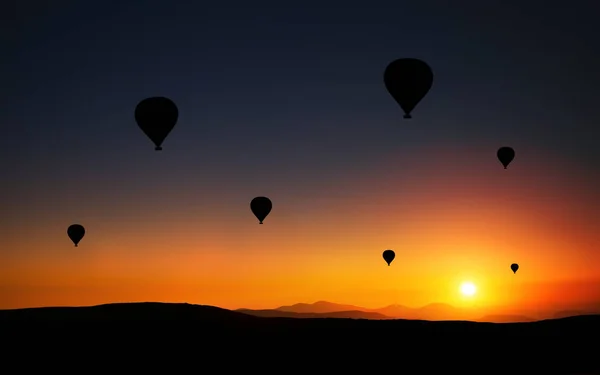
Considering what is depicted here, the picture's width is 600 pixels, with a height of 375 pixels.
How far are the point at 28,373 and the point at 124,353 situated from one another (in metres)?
6.24

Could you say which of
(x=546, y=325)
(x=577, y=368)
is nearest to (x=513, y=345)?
(x=577, y=368)

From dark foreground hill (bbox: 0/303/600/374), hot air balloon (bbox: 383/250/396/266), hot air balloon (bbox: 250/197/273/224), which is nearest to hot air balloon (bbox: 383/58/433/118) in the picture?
dark foreground hill (bbox: 0/303/600/374)

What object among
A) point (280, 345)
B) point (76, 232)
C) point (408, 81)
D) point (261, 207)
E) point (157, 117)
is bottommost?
point (280, 345)

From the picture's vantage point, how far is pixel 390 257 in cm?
8256

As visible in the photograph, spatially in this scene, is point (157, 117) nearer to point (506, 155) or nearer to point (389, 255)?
point (506, 155)

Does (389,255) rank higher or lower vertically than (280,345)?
higher

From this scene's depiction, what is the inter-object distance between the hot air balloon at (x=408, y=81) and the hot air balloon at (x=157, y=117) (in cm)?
1549

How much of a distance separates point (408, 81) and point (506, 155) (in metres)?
21.2

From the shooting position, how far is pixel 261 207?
65500mm

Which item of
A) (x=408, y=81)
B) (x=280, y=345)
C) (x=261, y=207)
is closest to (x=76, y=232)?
(x=261, y=207)

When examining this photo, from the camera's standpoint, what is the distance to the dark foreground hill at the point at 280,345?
134 ft

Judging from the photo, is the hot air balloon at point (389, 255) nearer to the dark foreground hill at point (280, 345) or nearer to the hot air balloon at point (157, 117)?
the dark foreground hill at point (280, 345)

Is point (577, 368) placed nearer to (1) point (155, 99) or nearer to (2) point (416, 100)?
Result: (2) point (416, 100)

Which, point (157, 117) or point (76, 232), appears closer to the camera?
point (157, 117)
